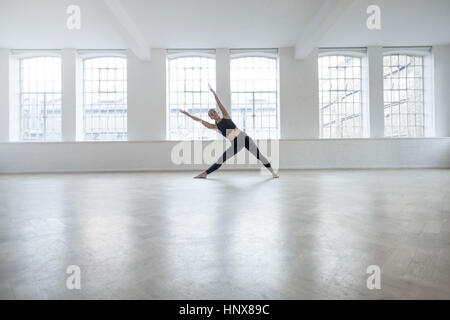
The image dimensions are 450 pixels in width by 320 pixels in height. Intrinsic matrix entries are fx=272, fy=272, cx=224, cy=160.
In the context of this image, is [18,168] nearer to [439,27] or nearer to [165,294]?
[165,294]

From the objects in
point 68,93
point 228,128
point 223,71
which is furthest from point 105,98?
point 228,128

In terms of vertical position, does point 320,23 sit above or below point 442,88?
above

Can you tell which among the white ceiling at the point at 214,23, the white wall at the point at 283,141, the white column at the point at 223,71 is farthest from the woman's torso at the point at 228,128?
the white column at the point at 223,71

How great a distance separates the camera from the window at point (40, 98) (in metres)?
10.5

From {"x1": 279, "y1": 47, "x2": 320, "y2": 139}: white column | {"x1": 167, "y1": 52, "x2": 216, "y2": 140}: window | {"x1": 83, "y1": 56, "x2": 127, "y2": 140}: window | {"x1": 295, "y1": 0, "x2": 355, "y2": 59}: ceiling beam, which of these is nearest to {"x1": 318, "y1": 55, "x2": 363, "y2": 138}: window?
{"x1": 279, "y1": 47, "x2": 320, "y2": 139}: white column

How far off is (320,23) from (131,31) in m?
5.41

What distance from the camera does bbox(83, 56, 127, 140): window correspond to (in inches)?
416

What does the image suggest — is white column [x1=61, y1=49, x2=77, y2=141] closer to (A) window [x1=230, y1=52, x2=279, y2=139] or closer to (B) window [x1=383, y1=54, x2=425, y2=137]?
(A) window [x1=230, y1=52, x2=279, y2=139]

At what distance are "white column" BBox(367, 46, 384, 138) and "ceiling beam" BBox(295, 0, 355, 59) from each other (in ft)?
8.90

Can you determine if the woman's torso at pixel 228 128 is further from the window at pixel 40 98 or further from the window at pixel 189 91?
the window at pixel 40 98

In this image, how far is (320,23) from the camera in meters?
7.48

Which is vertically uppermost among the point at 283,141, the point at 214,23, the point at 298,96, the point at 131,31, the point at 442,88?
the point at 214,23

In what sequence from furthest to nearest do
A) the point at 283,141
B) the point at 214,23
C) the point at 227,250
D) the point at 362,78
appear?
the point at 362,78 → the point at 283,141 → the point at 214,23 → the point at 227,250

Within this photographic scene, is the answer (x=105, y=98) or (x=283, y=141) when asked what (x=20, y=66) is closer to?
(x=105, y=98)
